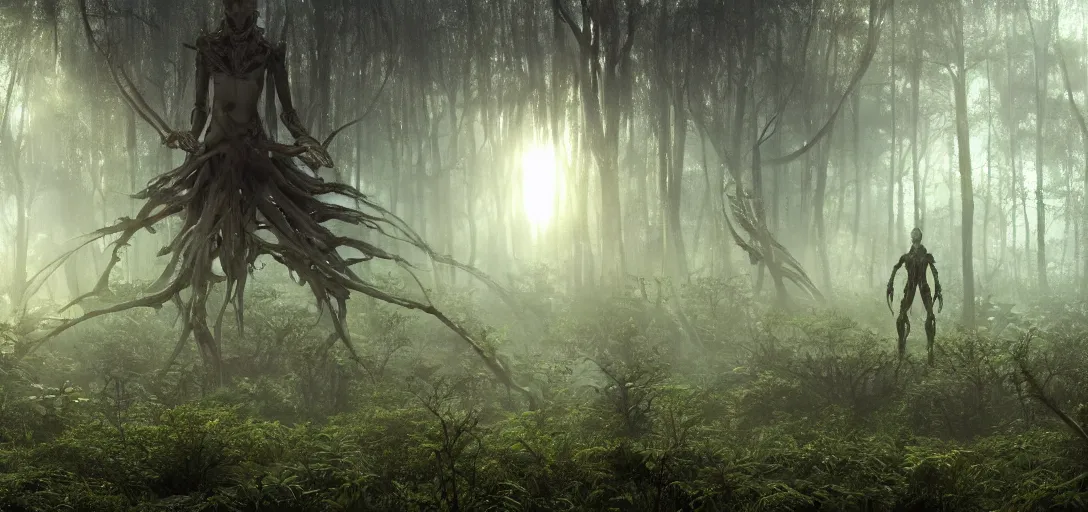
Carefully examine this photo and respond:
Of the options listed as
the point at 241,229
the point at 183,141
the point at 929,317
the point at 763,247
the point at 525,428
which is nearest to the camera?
the point at 525,428

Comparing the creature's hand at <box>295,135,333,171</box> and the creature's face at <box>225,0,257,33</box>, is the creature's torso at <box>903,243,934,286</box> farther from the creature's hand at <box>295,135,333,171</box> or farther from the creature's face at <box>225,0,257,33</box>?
the creature's face at <box>225,0,257,33</box>

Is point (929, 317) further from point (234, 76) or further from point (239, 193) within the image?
point (234, 76)

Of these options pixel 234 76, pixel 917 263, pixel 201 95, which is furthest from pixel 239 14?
pixel 917 263

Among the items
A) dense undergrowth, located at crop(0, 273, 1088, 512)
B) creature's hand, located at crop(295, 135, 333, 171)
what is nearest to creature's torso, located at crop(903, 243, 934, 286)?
dense undergrowth, located at crop(0, 273, 1088, 512)

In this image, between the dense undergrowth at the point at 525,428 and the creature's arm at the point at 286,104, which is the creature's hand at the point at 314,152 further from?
the dense undergrowth at the point at 525,428

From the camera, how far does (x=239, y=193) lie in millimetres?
6816

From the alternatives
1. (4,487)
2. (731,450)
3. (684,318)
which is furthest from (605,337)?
(4,487)

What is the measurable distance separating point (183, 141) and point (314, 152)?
111 cm

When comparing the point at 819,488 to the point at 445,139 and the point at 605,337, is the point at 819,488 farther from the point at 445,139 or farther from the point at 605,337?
the point at 445,139

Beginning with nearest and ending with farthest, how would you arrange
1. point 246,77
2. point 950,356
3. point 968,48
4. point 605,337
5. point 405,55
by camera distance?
point 246,77 → point 950,356 → point 605,337 → point 405,55 → point 968,48

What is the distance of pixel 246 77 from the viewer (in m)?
6.87

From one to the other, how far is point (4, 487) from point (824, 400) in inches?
299

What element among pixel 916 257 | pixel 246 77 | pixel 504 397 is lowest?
pixel 504 397

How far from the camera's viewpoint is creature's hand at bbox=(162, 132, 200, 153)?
21.2 ft
